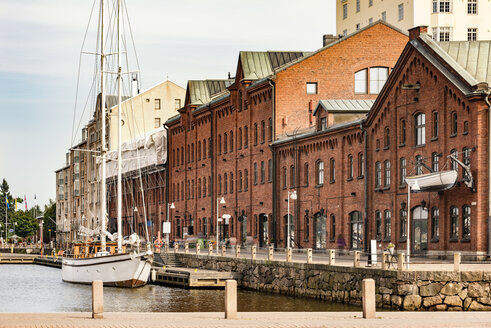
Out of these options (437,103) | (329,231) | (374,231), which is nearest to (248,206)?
(329,231)

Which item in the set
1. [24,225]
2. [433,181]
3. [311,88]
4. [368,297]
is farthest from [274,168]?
[24,225]

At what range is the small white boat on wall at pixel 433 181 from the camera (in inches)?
1989

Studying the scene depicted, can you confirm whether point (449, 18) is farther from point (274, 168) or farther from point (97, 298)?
point (97, 298)

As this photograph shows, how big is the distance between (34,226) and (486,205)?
521ft

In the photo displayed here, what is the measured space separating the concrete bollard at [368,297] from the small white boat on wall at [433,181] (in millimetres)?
23256

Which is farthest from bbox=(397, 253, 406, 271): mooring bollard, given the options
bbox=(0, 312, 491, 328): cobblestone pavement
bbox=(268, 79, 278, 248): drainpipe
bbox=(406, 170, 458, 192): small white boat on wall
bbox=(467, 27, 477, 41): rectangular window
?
bbox=(467, 27, 477, 41): rectangular window

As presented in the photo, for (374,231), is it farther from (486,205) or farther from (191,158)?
(191,158)

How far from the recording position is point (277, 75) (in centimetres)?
7588

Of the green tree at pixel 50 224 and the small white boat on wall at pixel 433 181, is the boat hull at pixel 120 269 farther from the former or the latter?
the green tree at pixel 50 224

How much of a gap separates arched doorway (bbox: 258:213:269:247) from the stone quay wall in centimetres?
1976

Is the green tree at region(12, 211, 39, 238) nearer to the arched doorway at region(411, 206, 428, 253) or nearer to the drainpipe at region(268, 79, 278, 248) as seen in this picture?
the drainpipe at region(268, 79, 278, 248)

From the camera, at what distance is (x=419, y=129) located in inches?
2202

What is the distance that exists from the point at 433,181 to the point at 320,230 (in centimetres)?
1730

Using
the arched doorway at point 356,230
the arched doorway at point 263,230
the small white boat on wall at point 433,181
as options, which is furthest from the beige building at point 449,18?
the small white boat on wall at point 433,181
